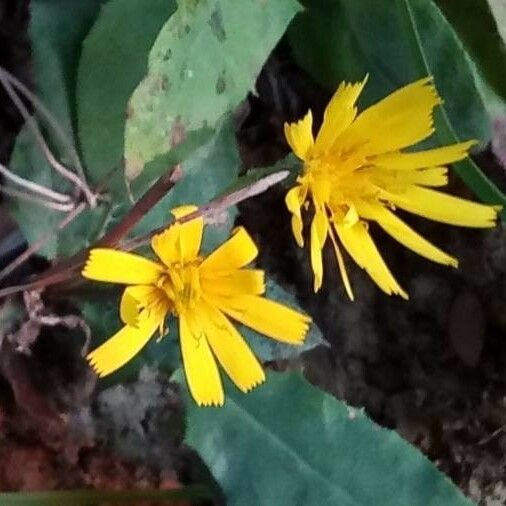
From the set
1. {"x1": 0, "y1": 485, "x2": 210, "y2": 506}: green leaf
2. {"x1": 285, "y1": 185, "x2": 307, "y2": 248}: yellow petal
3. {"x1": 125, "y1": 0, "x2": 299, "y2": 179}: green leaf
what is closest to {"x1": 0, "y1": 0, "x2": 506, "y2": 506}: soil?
{"x1": 0, "y1": 485, "x2": 210, "y2": 506}: green leaf

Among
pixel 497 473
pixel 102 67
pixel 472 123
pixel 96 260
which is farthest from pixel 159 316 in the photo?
pixel 497 473

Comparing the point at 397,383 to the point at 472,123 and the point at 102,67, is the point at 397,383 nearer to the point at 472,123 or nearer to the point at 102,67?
the point at 472,123

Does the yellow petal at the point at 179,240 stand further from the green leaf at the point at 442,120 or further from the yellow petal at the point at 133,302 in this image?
the green leaf at the point at 442,120

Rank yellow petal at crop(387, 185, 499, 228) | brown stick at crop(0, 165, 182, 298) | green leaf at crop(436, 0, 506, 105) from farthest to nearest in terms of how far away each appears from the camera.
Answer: green leaf at crop(436, 0, 506, 105) → yellow petal at crop(387, 185, 499, 228) → brown stick at crop(0, 165, 182, 298)

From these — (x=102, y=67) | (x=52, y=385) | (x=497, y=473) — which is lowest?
(x=497, y=473)

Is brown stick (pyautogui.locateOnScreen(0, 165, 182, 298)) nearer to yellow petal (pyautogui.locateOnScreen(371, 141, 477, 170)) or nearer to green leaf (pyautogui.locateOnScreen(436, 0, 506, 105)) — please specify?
yellow petal (pyautogui.locateOnScreen(371, 141, 477, 170))
